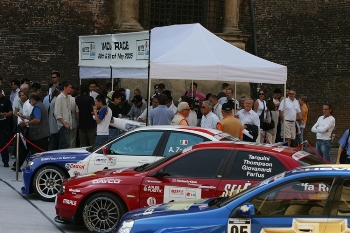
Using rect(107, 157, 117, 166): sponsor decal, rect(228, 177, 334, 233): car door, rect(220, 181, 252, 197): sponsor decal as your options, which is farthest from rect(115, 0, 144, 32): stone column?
rect(228, 177, 334, 233): car door

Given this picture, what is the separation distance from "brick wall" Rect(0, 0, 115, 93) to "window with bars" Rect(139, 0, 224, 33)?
1.53m

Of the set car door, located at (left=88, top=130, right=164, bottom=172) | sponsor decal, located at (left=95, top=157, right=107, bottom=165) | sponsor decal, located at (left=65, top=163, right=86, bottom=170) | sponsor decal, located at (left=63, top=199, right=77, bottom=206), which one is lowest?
sponsor decal, located at (left=63, top=199, right=77, bottom=206)

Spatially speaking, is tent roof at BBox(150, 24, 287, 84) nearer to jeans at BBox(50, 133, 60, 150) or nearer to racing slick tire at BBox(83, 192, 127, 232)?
jeans at BBox(50, 133, 60, 150)

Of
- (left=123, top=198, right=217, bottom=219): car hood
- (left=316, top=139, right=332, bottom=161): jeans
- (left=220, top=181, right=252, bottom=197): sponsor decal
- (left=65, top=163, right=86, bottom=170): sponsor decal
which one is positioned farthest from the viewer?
(left=316, top=139, right=332, bottom=161): jeans

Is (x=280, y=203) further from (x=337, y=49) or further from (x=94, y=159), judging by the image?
(x=337, y=49)

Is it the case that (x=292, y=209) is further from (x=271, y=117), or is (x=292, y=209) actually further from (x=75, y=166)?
(x=271, y=117)

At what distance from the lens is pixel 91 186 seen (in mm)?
10141

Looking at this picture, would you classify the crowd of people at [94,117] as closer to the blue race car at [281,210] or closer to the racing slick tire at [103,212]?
the racing slick tire at [103,212]

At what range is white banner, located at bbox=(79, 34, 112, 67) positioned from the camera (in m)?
16.9

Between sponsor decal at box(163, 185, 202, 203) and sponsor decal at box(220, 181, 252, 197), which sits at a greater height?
sponsor decal at box(220, 181, 252, 197)

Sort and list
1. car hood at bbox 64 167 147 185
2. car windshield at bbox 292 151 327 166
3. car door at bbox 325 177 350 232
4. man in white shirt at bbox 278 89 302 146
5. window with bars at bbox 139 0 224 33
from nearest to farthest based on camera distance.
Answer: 1. car door at bbox 325 177 350 232
2. car windshield at bbox 292 151 327 166
3. car hood at bbox 64 167 147 185
4. man in white shirt at bbox 278 89 302 146
5. window with bars at bbox 139 0 224 33

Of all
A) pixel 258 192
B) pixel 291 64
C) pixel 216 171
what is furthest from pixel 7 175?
pixel 291 64

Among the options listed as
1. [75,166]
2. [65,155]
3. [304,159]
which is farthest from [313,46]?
[304,159]

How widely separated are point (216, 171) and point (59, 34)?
44.2 feet
